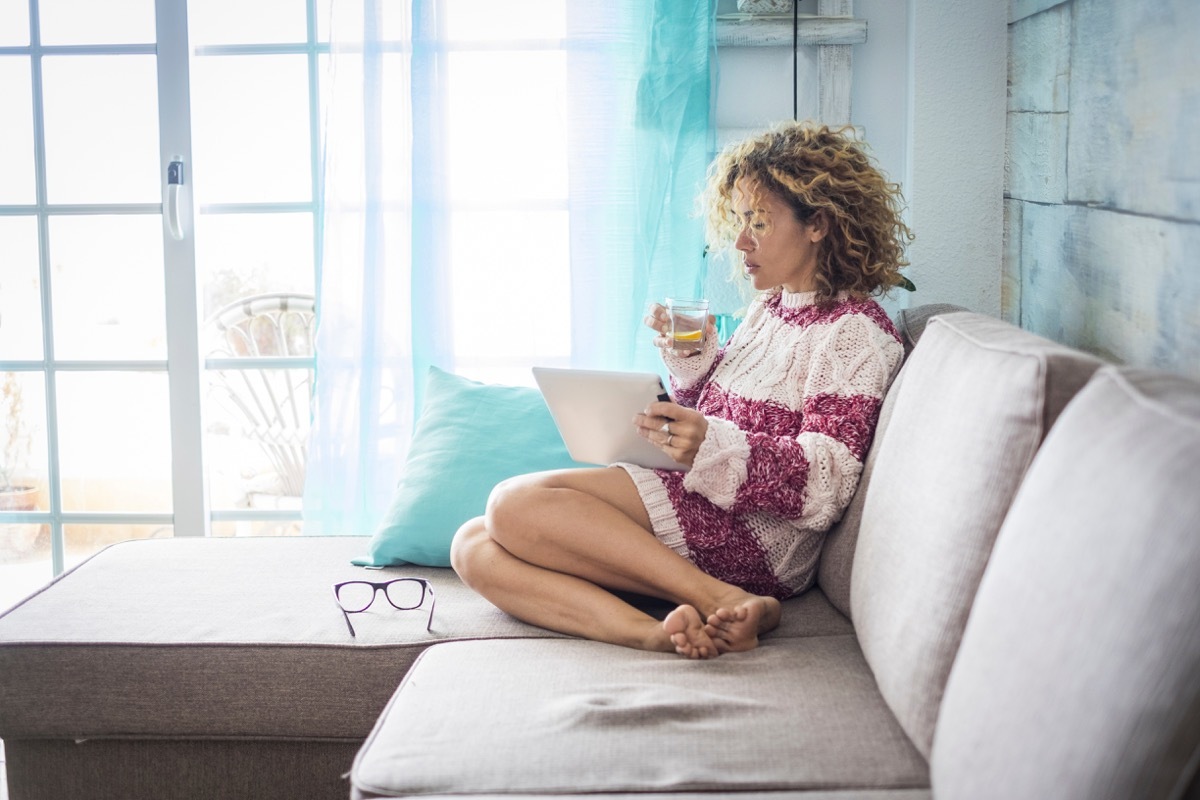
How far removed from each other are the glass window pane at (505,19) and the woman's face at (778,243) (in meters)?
0.93

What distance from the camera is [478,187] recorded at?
302 cm

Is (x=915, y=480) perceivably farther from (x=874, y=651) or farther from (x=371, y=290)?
(x=371, y=290)

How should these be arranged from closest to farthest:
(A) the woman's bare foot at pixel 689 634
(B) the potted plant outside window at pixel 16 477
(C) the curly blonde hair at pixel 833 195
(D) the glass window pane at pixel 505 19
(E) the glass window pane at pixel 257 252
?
(A) the woman's bare foot at pixel 689 634 < (C) the curly blonde hair at pixel 833 195 < (D) the glass window pane at pixel 505 19 < (E) the glass window pane at pixel 257 252 < (B) the potted plant outside window at pixel 16 477

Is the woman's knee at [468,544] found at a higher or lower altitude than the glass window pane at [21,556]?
higher

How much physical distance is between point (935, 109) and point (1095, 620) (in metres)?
2.00

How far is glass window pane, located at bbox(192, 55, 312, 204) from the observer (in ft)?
10.3

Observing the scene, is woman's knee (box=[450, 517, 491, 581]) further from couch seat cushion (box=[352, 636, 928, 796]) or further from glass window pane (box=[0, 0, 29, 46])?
glass window pane (box=[0, 0, 29, 46])

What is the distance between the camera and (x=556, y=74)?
3.00 meters

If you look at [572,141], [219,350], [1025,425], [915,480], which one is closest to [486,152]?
[572,141]

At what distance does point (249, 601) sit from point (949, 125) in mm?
Result: 1913

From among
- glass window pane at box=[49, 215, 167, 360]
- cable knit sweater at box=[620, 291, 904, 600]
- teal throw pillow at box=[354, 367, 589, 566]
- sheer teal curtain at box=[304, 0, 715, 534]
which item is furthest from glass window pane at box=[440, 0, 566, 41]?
cable knit sweater at box=[620, 291, 904, 600]

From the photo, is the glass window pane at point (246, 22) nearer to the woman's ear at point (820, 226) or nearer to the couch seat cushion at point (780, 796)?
the woman's ear at point (820, 226)

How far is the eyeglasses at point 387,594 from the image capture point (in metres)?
2.17

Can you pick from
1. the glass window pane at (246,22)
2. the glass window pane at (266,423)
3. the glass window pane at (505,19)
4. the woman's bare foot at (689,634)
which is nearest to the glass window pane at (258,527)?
the glass window pane at (266,423)
